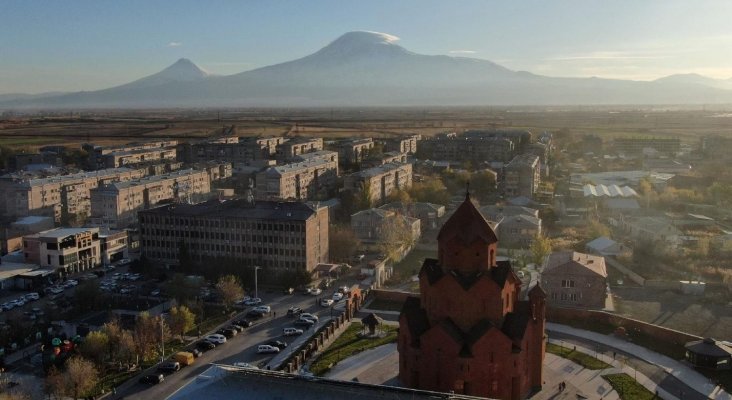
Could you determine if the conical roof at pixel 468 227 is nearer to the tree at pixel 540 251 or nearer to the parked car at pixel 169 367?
the parked car at pixel 169 367

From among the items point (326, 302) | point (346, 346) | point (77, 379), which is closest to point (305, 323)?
point (326, 302)

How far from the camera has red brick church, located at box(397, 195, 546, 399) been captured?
1794 centimetres

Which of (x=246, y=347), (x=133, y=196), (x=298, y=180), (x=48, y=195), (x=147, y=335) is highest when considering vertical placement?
(x=298, y=180)

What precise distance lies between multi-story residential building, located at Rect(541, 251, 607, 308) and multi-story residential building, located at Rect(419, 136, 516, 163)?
177 ft

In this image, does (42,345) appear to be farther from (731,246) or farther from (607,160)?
(607,160)

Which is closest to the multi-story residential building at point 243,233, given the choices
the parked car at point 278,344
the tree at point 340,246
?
the tree at point 340,246

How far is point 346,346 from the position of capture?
76.7ft

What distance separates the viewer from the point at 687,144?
347 ft

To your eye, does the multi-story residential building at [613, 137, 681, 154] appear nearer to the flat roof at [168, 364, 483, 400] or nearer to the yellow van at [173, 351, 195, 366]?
the yellow van at [173, 351, 195, 366]

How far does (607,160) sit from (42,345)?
74.4 meters

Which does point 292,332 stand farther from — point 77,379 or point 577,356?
point 577,356

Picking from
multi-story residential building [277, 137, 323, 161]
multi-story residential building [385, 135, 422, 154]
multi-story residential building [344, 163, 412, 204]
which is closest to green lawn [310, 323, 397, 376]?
multi-story residential building [344, 163, 412, 204]

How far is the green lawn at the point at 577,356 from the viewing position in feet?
70.0

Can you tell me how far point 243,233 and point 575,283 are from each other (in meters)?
17.1
